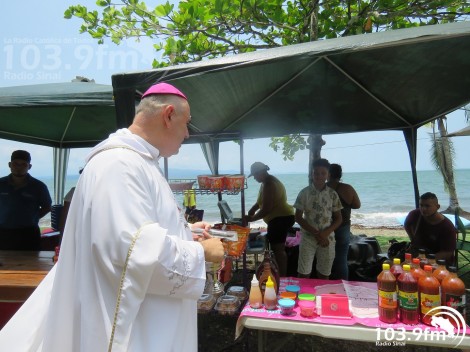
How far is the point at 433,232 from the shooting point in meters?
3.58

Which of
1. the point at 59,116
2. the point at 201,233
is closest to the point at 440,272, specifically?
the point at 201,233

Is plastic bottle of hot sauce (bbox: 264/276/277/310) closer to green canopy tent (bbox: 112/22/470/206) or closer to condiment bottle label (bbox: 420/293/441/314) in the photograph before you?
condiment bottle label (bbox: 420/293/441/314)

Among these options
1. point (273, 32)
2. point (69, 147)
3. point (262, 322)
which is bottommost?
point (262, 322)

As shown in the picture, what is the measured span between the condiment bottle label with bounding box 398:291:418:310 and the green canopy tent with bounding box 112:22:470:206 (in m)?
1.53

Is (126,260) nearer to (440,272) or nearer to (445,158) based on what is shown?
(440,272)

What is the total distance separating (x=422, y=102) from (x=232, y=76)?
2.75 meters

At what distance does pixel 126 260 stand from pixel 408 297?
1.68 meters

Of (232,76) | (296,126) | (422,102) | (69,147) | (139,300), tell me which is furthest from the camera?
(69,147)

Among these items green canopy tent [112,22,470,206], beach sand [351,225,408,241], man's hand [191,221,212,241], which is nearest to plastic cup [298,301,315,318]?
man's hand [191,221,212,241]

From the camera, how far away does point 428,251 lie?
3.56 meters

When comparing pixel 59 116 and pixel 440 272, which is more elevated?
pixel 59 116

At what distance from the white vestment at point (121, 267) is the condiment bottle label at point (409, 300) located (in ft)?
4.40

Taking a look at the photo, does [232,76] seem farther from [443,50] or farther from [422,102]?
[422,102]

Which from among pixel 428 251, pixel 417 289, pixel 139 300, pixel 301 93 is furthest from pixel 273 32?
pixel 139 300
